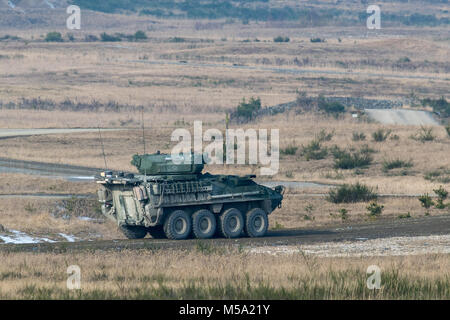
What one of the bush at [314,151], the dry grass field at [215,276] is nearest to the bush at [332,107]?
the bush at [314,151]

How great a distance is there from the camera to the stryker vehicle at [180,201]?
24.6 m

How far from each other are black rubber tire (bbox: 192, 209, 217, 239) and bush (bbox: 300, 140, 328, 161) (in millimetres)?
25883

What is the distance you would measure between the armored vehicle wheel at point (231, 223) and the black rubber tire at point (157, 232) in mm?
1818

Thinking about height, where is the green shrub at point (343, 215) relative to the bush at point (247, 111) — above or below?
below

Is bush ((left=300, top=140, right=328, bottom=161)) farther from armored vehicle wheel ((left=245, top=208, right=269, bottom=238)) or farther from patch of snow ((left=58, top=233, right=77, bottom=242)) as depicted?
patch of snow ((left=58, top=233, right=77, bottom=242))

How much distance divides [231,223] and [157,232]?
2.27 m

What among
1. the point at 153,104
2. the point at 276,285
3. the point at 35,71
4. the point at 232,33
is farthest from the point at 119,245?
the point at 232,33

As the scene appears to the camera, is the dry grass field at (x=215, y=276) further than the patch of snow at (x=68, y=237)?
No

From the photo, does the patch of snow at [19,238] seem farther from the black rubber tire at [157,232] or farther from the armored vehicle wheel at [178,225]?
the armored vehicle wheel at [178,225]

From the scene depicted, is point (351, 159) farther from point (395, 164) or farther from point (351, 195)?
point (351, 195)

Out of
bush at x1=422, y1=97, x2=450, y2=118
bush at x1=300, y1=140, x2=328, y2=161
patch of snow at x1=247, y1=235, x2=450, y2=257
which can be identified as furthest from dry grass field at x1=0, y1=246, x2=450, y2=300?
bush at x1=422, y1=97, x2=450, y2=118

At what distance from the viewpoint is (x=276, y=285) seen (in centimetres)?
1505

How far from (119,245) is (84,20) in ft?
475

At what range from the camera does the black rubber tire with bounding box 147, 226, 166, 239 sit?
2600 cm
